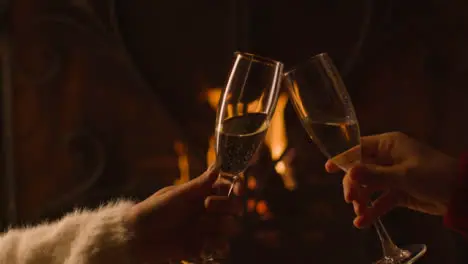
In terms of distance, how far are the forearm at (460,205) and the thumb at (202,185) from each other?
0.37m

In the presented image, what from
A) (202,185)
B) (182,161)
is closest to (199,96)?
(182,161)

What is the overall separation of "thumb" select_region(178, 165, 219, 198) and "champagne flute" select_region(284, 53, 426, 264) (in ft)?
0.49

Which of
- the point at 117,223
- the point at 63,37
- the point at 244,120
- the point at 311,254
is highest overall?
the point at 63,37

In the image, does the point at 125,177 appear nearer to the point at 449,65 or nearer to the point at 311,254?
the point at 311,254

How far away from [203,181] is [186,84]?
77 cm

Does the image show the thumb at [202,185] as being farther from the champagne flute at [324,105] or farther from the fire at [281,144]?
the fire at [281,144]

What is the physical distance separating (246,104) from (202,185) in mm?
143

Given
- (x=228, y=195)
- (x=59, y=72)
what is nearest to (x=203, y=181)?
(x=228, y=195)

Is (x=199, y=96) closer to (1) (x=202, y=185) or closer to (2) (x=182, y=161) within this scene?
(2) (x=182, y=161)

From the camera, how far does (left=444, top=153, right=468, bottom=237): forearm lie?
Result: 0.87m

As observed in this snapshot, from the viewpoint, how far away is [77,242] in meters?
0.80

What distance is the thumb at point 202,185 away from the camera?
0.81 meters

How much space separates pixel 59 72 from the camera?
1.56 metres

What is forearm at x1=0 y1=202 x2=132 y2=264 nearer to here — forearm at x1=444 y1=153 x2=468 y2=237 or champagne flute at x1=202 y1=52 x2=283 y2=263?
champagne flute at x1=202 y1=52 x2=283 y2=263
